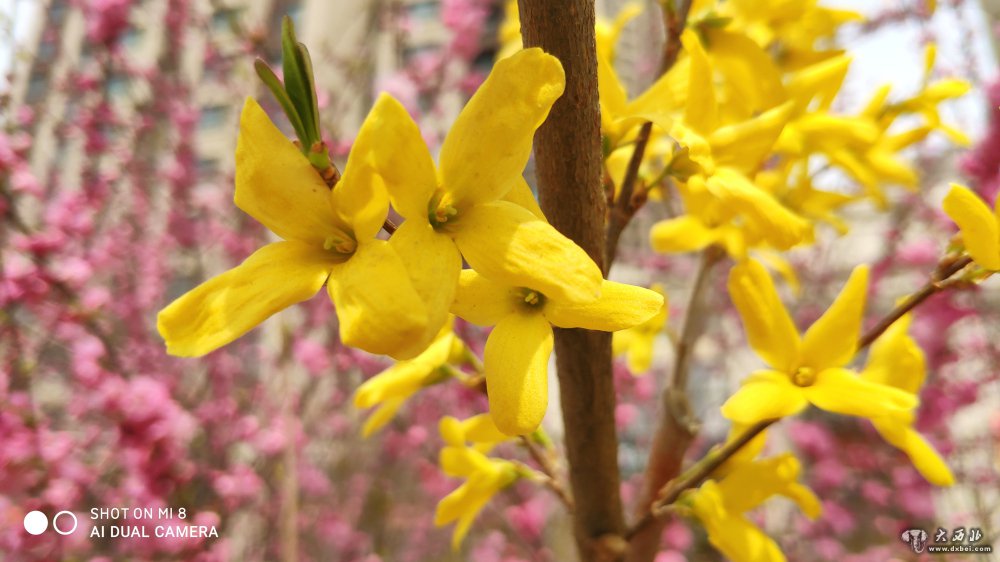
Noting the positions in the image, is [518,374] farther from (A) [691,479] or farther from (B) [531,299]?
(A) [691,479]

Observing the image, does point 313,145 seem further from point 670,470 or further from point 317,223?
point 670,470

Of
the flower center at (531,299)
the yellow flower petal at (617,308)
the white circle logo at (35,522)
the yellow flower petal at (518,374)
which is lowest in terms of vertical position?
the white circle logo at (35,522)

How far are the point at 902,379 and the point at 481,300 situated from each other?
506 millimetres

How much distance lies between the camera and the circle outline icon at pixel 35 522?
169 cm

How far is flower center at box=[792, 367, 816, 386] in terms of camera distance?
0.62 m

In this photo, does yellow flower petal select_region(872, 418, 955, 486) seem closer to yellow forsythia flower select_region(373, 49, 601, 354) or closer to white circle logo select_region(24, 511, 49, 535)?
yellow forsythia flower select_region(373, 49, 601, 354)

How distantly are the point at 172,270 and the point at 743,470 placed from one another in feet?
11.5

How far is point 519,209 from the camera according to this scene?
1.37 ft

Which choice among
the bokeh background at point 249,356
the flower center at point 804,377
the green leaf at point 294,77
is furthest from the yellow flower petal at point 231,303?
the bokeh background at point 249,356

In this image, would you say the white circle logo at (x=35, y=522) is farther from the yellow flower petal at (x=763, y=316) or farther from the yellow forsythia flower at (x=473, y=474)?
the yellow flower petal at (x=763, y=316)

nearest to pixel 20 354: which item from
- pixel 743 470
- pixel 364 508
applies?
pixel 364 508

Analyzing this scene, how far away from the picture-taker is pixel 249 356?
3.77 meters

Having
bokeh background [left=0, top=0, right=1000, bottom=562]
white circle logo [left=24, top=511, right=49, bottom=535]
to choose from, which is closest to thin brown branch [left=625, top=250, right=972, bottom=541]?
bokeh background [left=0, top=0, right=1000, bottom=562]

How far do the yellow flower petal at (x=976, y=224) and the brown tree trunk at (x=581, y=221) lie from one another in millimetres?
276
